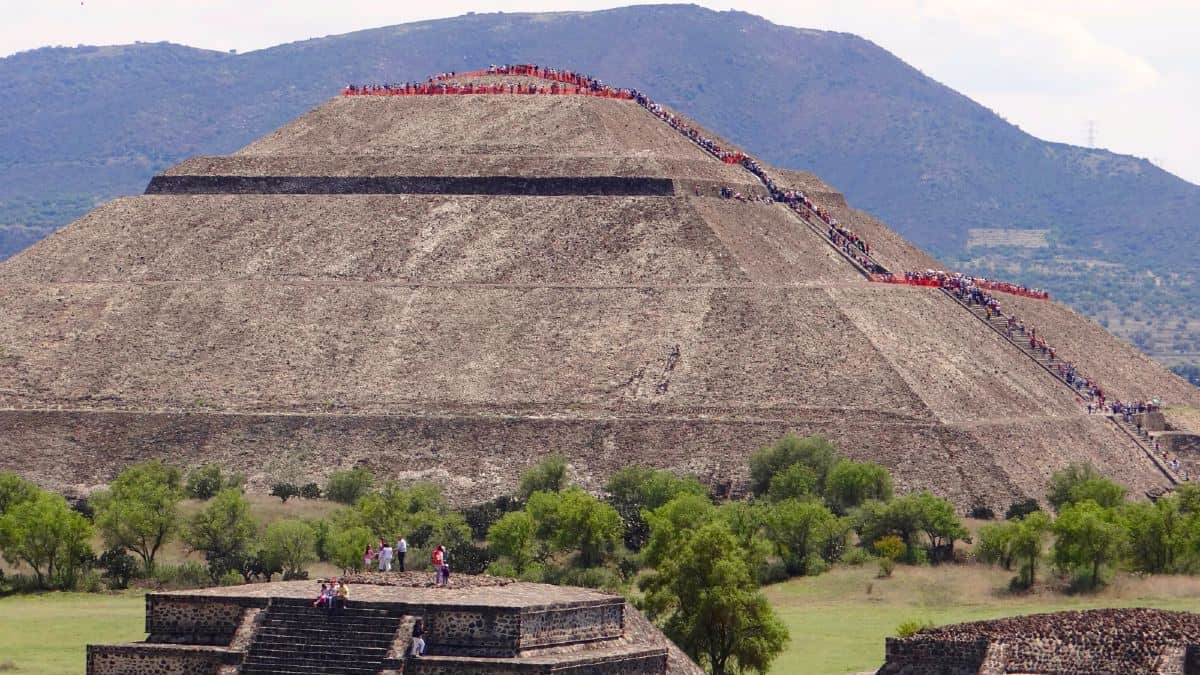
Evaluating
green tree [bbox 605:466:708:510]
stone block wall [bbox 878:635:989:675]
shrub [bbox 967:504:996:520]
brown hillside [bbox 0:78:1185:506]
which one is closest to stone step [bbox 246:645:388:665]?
stone block wall [bbox 878:635:989:675]

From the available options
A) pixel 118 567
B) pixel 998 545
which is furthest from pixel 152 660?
pixel 998 545

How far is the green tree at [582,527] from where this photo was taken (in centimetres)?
8231

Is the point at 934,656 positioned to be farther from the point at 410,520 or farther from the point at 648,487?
the point at 648,487

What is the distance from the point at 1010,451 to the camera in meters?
98.8

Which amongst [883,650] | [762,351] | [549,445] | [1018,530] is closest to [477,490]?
[549,445]

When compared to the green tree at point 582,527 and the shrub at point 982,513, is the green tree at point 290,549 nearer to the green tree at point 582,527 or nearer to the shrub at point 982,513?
the green tree at point 582,527

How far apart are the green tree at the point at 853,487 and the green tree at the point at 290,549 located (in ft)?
57.7

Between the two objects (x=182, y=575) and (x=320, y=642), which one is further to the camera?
(x=182, y=575)

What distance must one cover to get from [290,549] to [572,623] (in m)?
28.0

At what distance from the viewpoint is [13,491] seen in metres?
91.4

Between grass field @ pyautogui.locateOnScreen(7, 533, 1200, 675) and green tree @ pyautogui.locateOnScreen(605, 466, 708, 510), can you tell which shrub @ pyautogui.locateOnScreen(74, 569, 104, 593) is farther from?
green tree @ pyautogui.locateOnScreen(605, 466, 708, 510)

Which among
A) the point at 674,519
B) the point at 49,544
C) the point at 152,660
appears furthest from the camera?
the point at 674,519

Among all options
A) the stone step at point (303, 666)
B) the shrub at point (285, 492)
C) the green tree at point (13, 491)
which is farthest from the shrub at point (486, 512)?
the stone step at point (303, 666)

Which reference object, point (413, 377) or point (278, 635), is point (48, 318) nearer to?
point (413, 377)
